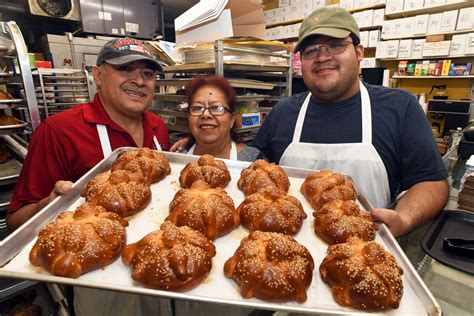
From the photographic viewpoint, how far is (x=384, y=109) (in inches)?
77.1

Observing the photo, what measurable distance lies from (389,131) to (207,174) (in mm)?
1255

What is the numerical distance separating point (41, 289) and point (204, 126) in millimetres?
1690

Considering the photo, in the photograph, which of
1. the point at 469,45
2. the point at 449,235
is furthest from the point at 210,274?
the point at 469,45

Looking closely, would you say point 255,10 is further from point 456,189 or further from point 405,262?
point 405,262

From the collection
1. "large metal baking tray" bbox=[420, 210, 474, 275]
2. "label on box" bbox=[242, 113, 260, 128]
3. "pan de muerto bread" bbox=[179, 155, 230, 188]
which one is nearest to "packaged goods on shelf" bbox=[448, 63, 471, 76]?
"label on box" bbox=[242, 113, 260, 128]

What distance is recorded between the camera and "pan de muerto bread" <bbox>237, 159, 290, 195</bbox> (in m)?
1.55

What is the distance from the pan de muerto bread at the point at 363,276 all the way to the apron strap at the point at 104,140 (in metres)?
1.56

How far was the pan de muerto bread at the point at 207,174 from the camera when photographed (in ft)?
5.32

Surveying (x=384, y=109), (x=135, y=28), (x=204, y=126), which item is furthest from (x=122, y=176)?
(x=135, y=28)

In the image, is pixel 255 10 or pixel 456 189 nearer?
pixel 456 189

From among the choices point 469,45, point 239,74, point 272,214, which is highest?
point 469,45

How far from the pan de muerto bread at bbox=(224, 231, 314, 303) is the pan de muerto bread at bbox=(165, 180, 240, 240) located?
0.18m

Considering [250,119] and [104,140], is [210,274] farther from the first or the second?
[250,119]

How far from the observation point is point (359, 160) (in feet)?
5.99
